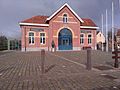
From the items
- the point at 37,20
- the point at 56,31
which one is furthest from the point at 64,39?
the point at 37,20

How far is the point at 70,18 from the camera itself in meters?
44.5

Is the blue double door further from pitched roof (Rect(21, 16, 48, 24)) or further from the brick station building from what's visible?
pitched roof (Rect(21, 16, 48, 24))

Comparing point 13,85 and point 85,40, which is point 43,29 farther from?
point 13,85

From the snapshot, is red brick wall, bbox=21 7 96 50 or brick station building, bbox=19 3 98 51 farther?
red brick wall, bbox=21 7 96 50

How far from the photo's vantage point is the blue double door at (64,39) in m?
44.5

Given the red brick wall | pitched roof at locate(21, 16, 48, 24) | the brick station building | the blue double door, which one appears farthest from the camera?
the blue double door

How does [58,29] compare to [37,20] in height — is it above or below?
below

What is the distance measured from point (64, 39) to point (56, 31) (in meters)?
2.78

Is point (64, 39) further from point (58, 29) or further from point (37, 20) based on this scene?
point (37, 20)

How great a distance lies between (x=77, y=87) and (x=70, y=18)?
38.1 meters

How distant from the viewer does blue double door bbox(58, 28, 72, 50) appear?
4450 centimetres

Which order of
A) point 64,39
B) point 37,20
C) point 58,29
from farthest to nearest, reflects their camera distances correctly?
point 64,39, point 37,20, point 58,29

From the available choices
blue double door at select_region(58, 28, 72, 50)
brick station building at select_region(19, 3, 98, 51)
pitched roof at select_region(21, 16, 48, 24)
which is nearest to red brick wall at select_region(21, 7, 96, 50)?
brick station building at select_region(19, 3, 98, 51)

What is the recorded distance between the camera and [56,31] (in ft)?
143
